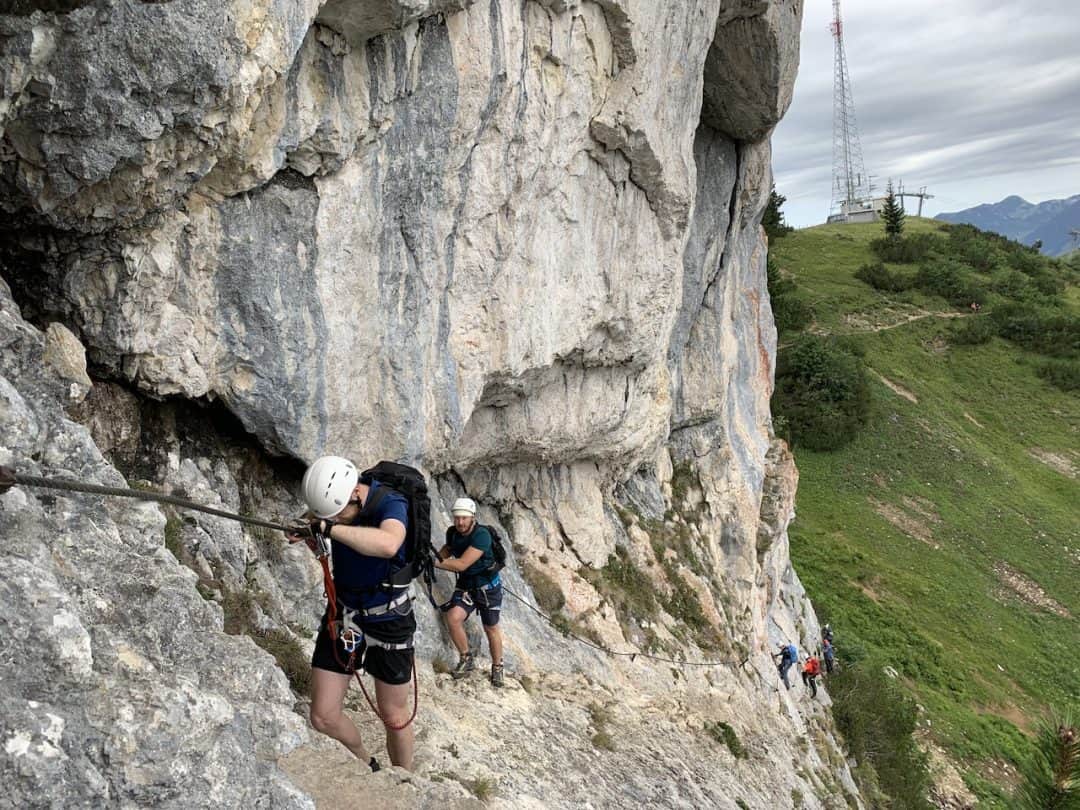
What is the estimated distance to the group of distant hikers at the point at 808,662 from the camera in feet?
76.4

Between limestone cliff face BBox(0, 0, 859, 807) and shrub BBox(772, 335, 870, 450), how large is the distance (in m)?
33.8

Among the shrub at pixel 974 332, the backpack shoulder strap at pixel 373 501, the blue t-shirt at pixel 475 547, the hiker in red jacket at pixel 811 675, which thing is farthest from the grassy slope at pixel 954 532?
the backpack shoulder strap at pixel 373 501

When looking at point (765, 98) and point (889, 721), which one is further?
point (889, 721)

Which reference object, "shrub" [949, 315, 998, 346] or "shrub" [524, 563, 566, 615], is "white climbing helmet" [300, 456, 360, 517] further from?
"shrub" [949, 315, 998, 346]

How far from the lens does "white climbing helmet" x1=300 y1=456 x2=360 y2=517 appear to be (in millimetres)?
6121

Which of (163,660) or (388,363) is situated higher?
(388,363)

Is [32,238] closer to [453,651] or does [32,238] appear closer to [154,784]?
[154,784]

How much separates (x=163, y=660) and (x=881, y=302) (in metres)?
72.2

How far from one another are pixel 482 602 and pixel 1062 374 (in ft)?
214

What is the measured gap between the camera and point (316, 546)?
6.19 m

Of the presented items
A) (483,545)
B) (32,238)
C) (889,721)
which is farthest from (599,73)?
(889,721)

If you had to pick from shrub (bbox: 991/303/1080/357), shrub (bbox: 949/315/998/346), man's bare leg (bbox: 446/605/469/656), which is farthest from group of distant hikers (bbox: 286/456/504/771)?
shrub (bbox: 991/303/1080/357)

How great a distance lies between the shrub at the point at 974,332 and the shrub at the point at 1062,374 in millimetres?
4866

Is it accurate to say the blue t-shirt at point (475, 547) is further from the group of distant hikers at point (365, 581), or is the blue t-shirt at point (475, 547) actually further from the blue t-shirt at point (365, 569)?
the blue t-shirt at point (365, 569)
